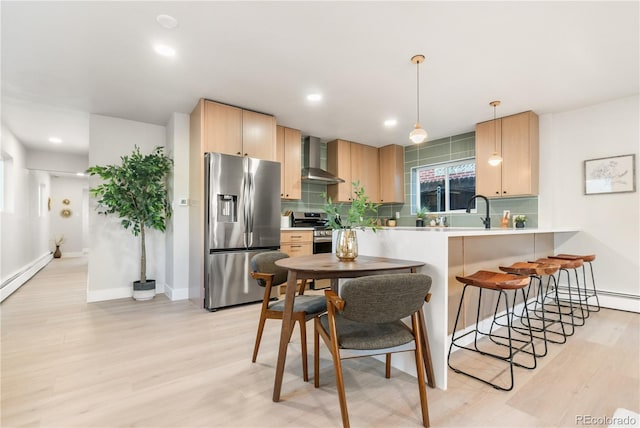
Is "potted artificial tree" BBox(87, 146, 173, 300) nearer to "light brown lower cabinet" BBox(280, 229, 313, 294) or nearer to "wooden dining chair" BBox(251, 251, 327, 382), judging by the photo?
"light brown lower cabinet" BBox(280, 229, 313, 294)

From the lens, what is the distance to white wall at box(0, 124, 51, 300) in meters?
4.31

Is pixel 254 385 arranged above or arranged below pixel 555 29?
below

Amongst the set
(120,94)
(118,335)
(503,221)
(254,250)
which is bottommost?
(118,335)

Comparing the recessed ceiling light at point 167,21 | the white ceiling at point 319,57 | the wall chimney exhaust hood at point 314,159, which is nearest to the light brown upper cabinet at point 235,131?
the white ceiling at point 319,57

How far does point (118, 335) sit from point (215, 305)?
95 centimetres

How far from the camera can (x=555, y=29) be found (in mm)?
2227

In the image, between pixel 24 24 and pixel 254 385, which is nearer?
pixel 254 385

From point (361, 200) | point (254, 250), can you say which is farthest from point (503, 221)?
point (254, 250)

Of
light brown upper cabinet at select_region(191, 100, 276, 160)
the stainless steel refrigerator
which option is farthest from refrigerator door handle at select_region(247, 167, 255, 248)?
light brown upper cabinet at select_region(191, 100, 276, 160)

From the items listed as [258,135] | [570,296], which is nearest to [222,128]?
[258,135]

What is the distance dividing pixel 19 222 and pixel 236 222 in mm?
4346

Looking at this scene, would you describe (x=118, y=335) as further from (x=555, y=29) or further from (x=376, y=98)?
(x=555, y=29)

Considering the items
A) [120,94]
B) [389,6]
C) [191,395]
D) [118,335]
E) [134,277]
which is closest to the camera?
[191,395]

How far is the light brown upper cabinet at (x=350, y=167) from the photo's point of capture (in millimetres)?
5266
